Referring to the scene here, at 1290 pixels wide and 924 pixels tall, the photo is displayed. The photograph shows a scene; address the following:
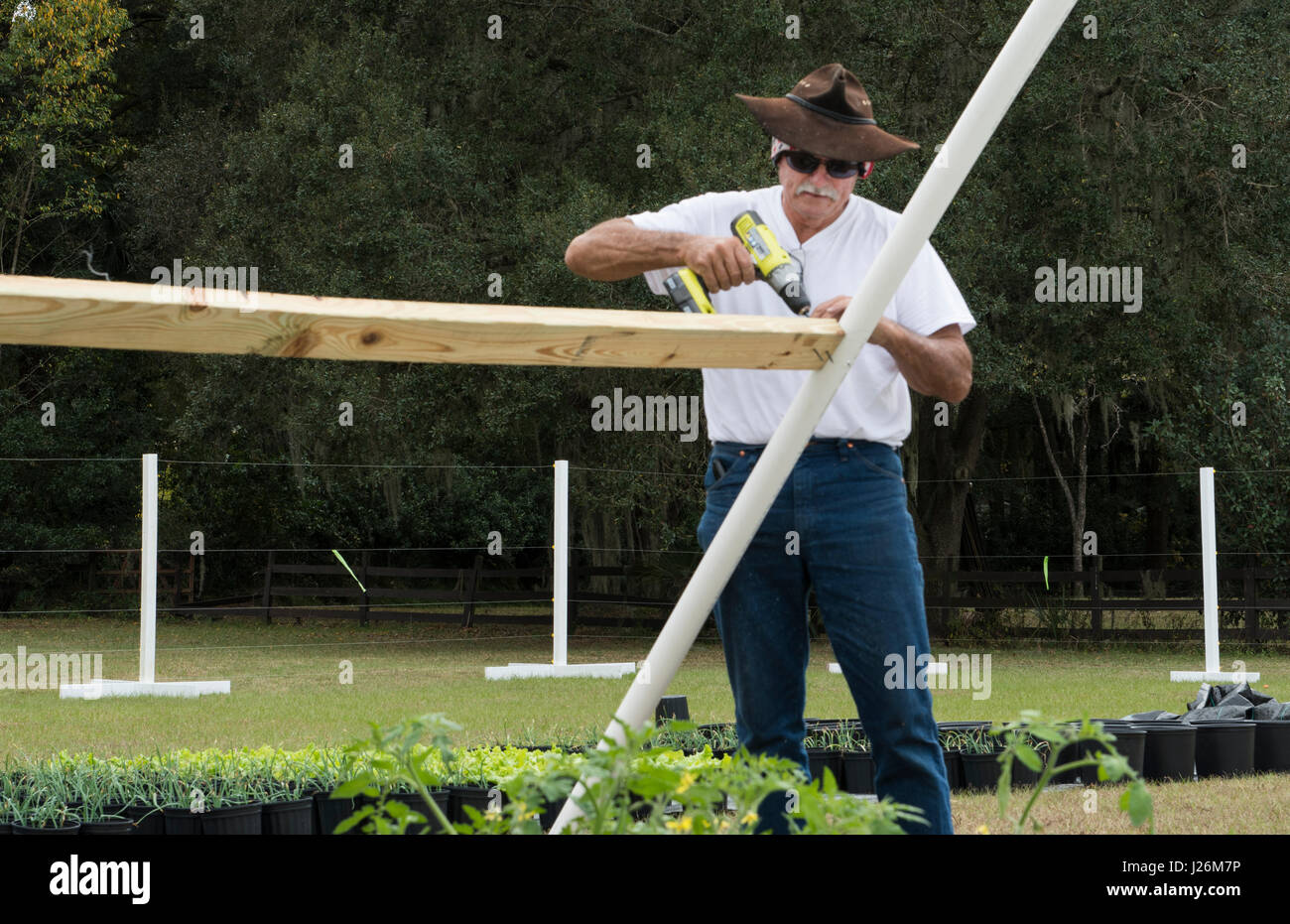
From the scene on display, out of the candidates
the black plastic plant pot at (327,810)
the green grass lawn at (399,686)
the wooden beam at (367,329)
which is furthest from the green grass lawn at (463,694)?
the wooden beam at (367,329)

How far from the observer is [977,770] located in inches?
234

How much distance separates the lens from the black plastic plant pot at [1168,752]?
20.8 ft

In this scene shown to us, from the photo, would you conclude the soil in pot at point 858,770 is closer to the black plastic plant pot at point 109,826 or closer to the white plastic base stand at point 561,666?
the black plastic plant pot at point 109,826

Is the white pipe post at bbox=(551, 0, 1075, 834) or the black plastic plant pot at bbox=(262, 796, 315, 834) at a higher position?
the white pipe post at bbox=(551, 0, 1075, 834)

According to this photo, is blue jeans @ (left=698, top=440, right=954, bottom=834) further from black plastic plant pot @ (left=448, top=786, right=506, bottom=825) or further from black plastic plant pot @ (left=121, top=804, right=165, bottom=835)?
black plastic plant pot @ (left=121, top=804, right=165, bottom=835)

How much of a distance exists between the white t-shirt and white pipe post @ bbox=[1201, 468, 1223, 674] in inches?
342

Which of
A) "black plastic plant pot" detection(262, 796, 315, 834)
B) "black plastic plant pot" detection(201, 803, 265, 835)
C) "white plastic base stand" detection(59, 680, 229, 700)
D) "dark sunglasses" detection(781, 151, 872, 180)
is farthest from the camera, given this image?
"white plastic base stand" detection(59, 680, 229, 700)

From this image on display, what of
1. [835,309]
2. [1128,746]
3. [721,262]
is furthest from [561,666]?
[835,309]

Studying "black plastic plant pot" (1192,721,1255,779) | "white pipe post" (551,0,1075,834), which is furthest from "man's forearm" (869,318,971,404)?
"black plastic plant pot" (1192,721,1255,779)

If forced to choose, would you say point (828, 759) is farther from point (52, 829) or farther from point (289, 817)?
point (52, 829)

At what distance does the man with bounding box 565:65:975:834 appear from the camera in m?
2.78

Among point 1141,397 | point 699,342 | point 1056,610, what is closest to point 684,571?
point 1056,610

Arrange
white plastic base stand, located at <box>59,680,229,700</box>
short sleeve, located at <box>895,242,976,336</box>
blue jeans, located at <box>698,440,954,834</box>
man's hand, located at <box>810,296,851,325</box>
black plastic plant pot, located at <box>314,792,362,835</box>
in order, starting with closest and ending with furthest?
1. man's hand, located at <box>810,296,851,325</box>
2. blue jeans, located at <box>698,440,954,834</box>
3. short sleeve, located at <box>895,242,976,336</box>
4. black plastic plant pot, located at <box>314,792,362,835</box>
5. white plastic base stand, located at <box>59,680,229,700</box>

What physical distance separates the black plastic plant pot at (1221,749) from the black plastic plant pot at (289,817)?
4.34 m
